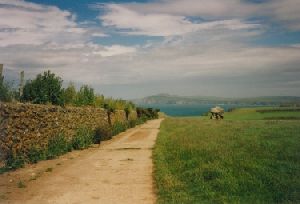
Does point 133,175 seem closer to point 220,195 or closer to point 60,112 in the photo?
point 220,195

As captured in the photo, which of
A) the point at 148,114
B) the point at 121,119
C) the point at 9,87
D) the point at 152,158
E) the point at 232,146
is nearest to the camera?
the point at 9,87

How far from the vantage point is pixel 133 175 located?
1059cm

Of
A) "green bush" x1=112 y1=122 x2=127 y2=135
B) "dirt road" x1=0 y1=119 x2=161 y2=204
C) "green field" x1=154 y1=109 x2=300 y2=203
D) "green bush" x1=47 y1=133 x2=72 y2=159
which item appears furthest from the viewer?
"green bush" x1=112 y1=122 x2=127 y2=135

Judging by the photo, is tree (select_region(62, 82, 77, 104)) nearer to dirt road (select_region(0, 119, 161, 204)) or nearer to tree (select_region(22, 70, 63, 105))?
tree (select_region(22, 70, 63, 105))

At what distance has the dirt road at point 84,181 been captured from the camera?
7.97 metres

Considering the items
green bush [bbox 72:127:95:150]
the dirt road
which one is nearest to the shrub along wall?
green bush [bbox 72:127:95:150]

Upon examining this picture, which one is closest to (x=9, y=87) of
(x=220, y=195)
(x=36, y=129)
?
(x=36, y=129)

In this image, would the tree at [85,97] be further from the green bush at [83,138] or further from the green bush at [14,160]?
the green bush at [14,160]

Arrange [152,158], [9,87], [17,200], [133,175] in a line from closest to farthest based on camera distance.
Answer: [17,200], [133,175], [9,87], [152,158]

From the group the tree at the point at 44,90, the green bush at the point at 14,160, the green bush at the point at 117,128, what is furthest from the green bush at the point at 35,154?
→ the green bush at the point at 117,128

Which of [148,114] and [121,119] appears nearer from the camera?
[121,119]

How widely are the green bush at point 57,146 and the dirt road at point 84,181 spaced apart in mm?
398

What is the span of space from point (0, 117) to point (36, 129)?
225 cm

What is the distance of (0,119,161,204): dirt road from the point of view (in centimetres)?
797
